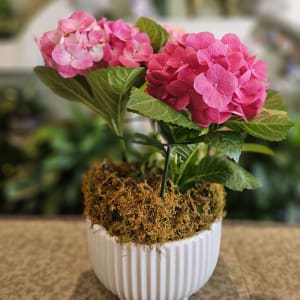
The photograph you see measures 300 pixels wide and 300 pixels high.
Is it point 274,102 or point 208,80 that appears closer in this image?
point 208,80

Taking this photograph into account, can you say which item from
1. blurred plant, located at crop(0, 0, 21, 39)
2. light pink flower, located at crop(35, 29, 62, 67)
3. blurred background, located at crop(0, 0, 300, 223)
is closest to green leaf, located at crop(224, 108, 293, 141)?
light pink flower, located at crop(35, 29, 62, 67)

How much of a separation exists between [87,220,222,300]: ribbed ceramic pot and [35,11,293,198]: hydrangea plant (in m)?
0.07

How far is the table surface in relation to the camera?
64cm

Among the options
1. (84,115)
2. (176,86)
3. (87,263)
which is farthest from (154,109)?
(84,115)

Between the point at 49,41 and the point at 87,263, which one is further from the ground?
the point at 49,41

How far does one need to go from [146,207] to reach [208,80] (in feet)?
0.58

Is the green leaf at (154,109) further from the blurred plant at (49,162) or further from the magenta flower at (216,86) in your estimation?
the blurred plant at (49,162)

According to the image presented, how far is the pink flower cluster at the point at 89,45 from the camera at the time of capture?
0.54 m

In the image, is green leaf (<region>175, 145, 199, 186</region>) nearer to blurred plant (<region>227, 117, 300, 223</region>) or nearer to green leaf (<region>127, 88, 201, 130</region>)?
green leaf (<region>127, 88, 201, 130</region>)

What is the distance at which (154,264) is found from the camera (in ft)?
1.78

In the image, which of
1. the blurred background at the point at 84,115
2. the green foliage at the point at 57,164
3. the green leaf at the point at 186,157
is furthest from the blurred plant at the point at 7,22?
the green leaf at the point at 186,157

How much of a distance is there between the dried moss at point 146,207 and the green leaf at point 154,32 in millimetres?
189

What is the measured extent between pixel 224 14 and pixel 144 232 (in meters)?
1.52

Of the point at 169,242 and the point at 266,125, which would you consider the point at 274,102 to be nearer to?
the point at 266,125
